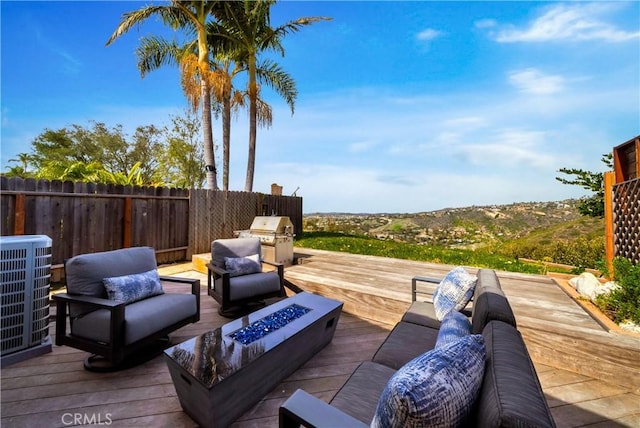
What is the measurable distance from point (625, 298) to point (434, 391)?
301 centimetres

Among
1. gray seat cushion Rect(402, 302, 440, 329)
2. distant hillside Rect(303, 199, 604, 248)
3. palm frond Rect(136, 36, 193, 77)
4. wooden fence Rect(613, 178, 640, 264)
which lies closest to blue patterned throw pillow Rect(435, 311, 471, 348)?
gray seat cushion Rect(402, 302, 440, 329)

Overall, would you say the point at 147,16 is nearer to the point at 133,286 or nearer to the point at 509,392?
the point at 133,286

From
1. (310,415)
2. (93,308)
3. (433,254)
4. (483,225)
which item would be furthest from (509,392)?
(483,225)

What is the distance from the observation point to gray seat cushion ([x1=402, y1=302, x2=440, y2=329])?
224cm

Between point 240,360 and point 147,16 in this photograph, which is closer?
point 240,360

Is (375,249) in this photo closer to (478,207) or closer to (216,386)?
(478,207)

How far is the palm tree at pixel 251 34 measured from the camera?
8.09 metres

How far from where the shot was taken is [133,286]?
249 centimetres

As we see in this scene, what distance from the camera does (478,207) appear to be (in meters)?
9.33

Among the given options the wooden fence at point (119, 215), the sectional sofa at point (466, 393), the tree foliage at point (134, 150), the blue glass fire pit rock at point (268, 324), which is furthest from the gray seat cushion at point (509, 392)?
the tree foliage at point (134, 150)

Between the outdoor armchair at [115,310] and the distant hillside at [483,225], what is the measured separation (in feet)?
23.6

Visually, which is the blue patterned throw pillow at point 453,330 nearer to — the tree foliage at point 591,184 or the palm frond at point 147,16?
the tree foliage at point 591,184

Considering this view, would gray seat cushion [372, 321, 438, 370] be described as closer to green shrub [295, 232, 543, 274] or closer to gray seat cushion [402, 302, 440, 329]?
gray seat cushion [402, 302, 440, 329]

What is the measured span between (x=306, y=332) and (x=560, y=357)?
2.04 m
